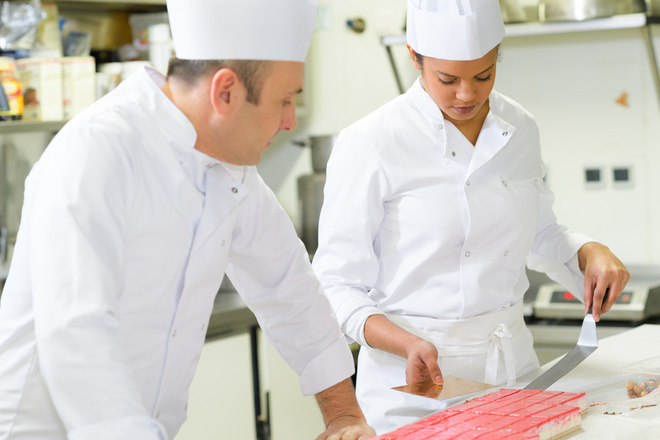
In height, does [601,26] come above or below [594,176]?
above

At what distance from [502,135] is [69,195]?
38.6 inches

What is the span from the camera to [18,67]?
8.75 feet

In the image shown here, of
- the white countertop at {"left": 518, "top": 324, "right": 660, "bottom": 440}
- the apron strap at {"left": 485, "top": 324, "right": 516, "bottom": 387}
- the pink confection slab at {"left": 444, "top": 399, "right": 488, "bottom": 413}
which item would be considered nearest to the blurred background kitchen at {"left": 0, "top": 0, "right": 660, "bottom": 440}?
the white countertop at {"left": 518, "top": 324, "right": 660, "bottom": 440}

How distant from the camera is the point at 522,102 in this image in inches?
119

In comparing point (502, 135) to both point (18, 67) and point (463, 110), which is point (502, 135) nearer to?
point (463, 110)

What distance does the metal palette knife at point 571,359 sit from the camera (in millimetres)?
1430

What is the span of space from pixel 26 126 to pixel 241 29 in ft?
5.68

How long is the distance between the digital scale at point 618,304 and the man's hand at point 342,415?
4.57 ft

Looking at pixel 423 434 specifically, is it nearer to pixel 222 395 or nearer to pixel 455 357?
pixel 455 357

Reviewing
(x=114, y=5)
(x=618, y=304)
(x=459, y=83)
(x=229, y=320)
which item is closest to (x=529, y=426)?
(x=459, y=83)

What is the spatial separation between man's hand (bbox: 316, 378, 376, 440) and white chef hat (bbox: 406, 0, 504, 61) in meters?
0.64

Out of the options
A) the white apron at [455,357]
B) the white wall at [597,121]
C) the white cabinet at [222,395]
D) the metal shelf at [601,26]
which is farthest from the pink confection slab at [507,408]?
the white wall at [597,121]

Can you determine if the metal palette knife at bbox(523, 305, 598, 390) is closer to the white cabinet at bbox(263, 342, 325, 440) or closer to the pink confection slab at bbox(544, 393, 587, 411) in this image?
the pink confection slab at bbox(544, 393, 587, 411)

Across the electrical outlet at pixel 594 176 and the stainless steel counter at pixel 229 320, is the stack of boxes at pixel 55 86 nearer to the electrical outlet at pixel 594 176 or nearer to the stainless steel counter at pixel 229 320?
the stainless steel counter at pixel 229 320
